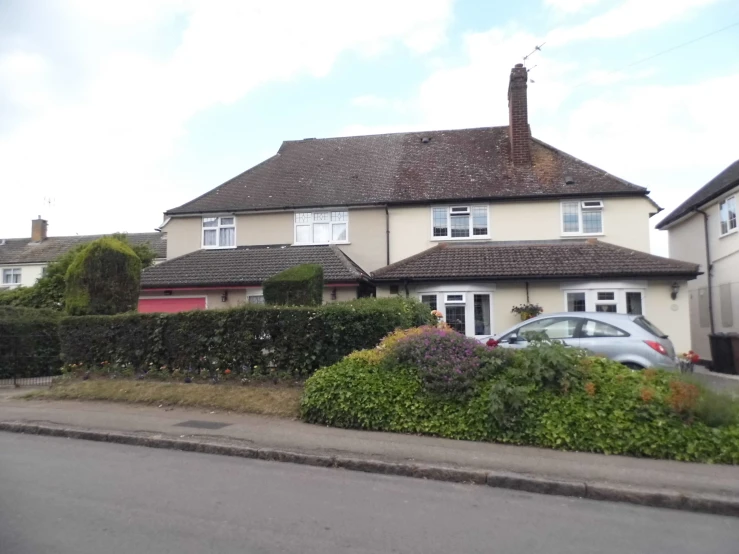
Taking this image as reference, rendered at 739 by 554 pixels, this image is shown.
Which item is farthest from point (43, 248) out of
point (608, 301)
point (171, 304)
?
point (608, 301)

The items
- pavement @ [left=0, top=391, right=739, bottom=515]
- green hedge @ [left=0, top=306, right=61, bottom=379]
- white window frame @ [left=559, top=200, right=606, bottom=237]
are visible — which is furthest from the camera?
white window frame @ [left=559, top=200, right=606, bottom=237]

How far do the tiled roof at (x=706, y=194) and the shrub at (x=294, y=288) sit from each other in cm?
1377

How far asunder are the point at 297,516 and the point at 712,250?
19.9 metres

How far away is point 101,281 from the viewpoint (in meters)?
12.9

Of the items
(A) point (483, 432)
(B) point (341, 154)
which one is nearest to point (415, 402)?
(A) point (483, 432)

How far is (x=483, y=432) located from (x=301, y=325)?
423 centimetres

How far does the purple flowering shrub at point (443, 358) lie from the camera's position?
829 cm

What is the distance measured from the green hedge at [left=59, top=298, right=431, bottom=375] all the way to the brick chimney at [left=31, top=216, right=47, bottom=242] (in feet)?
129

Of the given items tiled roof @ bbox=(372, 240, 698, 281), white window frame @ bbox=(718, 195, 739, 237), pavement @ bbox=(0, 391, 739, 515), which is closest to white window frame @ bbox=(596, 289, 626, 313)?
tiled roof @ bbox=(372, 240, 698, 281)

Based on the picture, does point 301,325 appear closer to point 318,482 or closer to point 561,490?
point 318,482

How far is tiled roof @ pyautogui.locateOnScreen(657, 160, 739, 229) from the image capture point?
19031 mm

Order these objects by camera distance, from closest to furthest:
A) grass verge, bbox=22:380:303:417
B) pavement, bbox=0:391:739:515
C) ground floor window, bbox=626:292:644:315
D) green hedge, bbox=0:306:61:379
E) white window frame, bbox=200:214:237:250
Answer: pavement, bbox=0:391:739:515
grass verge, bbox=22:380:303:417
green hedge, bbox=0:306:61:379
ground floor window, bbox=626:292:644:315
white window frame, bbox=200:214:237:250

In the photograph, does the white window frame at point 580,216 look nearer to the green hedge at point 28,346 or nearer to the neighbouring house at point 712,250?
the neighbouring house at point 712,250

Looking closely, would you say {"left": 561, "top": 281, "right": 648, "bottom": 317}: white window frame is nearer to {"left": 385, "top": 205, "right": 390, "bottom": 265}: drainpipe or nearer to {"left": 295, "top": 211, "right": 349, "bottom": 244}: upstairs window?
{"left": 385, "top": 205, "right": 390, "bottom": 265}: drainpipe
